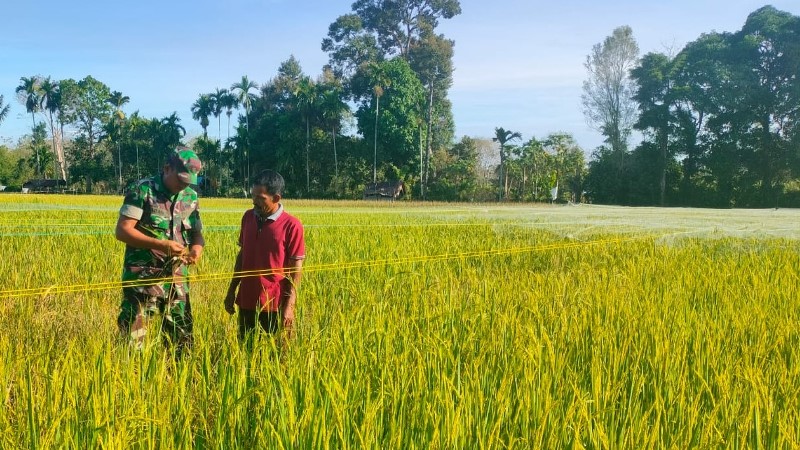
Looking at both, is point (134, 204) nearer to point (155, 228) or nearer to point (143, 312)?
point (155, 228)

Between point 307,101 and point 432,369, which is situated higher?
point 307,101

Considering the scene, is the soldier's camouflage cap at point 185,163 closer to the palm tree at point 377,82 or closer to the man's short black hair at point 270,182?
the man's short black hair at point 270,182

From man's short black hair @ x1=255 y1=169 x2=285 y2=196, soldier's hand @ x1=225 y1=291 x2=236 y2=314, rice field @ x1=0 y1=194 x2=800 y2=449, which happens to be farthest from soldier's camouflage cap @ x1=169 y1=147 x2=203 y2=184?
soldier's hand @ x1=225 y1=291 x2=236 y2=314

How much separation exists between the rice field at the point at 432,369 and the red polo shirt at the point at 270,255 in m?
0.21

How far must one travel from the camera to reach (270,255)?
9.14 ft

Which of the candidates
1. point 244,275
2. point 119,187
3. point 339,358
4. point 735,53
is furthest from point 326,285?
point 119,187

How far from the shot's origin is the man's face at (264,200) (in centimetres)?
273

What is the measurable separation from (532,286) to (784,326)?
152cm

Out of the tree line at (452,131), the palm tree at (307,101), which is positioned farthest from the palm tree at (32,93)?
the palm tree at (307,101)

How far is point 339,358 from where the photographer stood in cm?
223

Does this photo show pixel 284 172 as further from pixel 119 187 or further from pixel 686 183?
pixel 686 183

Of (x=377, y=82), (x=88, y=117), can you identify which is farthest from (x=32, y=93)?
(x=377, y=82)

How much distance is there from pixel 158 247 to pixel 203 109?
44.9 metres

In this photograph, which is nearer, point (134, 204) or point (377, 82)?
point (134, 204)
